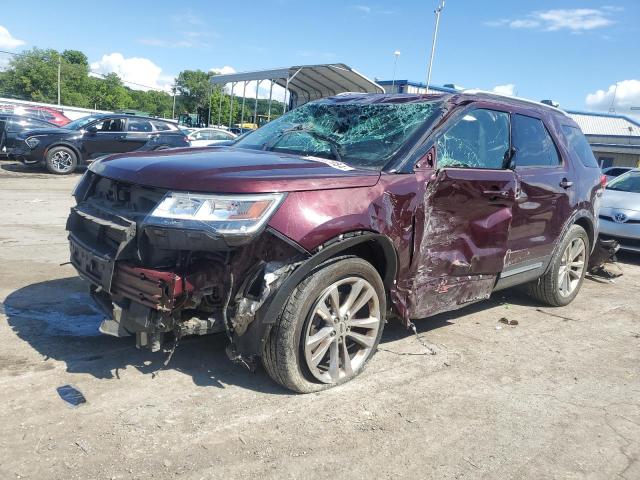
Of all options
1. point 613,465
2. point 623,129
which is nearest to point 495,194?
point 613,465

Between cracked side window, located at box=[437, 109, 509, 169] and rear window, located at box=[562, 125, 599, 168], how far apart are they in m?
1.29

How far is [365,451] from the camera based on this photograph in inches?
108

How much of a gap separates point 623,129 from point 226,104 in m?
65.9

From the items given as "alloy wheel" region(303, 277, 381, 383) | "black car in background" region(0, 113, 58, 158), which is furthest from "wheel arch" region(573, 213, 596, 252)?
"black car in background" region(0, 113, 58, 158)

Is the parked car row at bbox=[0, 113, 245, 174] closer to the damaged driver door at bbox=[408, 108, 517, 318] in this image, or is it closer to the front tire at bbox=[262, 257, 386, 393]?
the damaged driver door at bbox=[408, 108, 517, 318]

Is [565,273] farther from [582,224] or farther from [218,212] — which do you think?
[218,212]

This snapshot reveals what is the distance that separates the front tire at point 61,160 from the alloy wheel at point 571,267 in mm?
13027

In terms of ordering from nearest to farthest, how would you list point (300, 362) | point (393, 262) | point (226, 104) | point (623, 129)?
1. point (300, 362)
2. point (393, 262)
3. point (623, 129)
4. point (226, 104)

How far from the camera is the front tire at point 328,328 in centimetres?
302

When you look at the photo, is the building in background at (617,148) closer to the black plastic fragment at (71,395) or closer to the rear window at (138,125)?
the rear window at (138,125)

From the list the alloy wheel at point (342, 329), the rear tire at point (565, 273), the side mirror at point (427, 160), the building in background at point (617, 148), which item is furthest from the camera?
the building in background at point (617, 148)

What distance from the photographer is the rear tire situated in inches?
209

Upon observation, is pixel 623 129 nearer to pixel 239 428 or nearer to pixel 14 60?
pixel 239 428

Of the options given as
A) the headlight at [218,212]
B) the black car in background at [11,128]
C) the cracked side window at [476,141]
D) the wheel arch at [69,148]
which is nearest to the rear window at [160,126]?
the wheel arch at [69,148]
